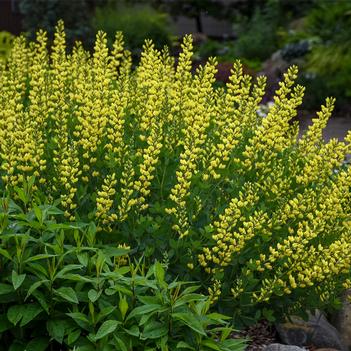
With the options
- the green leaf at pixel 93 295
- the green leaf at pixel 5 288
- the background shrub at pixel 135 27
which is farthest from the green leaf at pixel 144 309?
the background shrub at pixel 135 27

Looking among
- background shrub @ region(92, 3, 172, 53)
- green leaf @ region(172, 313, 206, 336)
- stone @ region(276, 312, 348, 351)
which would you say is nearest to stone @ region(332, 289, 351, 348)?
stone @ region(276, 312, 348, 351)

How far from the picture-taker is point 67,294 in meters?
3.20

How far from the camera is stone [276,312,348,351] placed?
4.66 metres

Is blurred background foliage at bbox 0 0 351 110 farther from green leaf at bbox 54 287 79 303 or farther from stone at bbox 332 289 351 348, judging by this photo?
green leaf at bbox 54 287 79 303

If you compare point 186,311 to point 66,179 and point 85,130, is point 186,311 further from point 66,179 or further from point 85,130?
point 85,130

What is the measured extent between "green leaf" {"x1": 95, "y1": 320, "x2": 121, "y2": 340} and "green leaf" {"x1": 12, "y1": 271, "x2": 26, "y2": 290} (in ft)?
1.23

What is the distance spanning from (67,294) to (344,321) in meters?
2.44

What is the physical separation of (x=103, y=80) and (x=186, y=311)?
1717mm

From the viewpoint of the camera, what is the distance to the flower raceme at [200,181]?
13.0 ft

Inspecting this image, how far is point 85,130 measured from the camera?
4277 millimetres

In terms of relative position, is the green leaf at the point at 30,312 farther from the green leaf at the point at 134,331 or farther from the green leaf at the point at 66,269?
the green leaf at the point at 134,331

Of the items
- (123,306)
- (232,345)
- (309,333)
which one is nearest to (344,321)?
(309,333)

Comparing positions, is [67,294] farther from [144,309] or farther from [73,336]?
[144,309]

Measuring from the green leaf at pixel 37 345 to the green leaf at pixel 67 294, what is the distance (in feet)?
0.85
